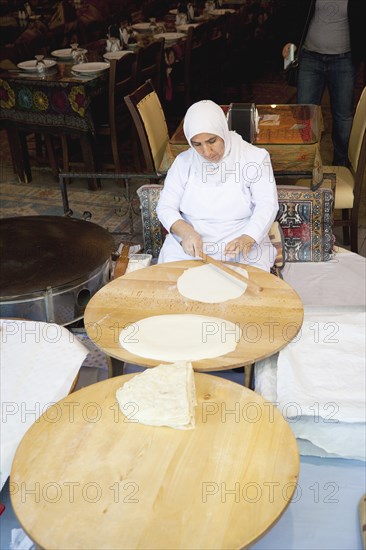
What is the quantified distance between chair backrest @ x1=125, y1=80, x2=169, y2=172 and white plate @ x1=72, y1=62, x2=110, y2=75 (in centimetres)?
82

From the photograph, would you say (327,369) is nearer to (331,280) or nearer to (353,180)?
(331,280)

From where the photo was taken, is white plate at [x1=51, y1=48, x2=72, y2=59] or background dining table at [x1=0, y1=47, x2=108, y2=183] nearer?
background dining table at [x1=0, y1=47, x2=108, y2=183]

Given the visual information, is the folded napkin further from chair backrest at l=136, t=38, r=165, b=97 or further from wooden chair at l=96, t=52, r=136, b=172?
chair backrest at l=136, t=38, r=165, b=97

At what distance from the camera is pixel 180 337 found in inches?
74.1

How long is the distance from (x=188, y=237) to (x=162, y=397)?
0.94 m

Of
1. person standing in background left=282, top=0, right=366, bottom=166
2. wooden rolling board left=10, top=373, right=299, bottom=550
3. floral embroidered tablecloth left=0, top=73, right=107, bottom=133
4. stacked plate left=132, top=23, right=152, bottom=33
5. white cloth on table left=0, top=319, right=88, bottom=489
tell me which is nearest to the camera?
wooden rolling board left=10, top=373, right=299, bottom=550

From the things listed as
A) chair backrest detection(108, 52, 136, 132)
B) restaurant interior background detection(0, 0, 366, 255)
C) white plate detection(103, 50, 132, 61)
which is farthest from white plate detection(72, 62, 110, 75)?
restaurant interior background detection(0, 0, 366, 255)

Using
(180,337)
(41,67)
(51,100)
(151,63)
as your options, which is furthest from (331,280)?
(41,67)

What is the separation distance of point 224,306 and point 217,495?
0.76 m

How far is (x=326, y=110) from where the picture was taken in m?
6.37

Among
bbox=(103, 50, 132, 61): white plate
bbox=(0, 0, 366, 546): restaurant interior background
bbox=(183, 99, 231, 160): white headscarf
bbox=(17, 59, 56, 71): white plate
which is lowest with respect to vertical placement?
bbox=(0, 0, 366, 546): restaurant interior background

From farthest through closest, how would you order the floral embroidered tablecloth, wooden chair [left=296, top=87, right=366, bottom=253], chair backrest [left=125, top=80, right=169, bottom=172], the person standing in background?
the floral embroidered tablecloth < the person standing in background < chair backrest [left=125, top=80, right=169, bottom=172] < wooden chair [left=296, top=87, right=366, bottom=253]

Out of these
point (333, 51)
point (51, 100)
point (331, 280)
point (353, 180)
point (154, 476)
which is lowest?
point (331, 280)

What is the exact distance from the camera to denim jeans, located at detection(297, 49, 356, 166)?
3.96 meters
